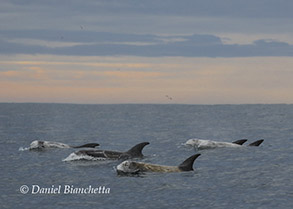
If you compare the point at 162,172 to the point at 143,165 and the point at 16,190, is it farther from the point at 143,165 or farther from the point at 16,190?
the point at 16,190

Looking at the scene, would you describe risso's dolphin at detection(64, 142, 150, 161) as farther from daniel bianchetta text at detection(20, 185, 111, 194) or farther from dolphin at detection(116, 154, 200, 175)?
daniel bianchetta text at detection(20, 185, 111, 194)

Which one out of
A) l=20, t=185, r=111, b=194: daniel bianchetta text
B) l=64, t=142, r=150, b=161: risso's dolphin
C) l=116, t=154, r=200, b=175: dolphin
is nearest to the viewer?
l=20, t=185, r=111, b=194: daniel bianchetta text

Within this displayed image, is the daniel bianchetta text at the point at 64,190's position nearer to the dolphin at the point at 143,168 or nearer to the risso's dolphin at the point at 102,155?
the dolphin at the point at 143,168

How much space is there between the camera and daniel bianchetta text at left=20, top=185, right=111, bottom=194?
2988 centimetres

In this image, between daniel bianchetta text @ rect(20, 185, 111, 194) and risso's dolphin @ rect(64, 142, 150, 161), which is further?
risso's dolphin @ rect(64, 142, 150, 161)

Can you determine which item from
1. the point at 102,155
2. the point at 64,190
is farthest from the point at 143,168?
the point at 102,155

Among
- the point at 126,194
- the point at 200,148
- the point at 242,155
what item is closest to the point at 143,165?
the point at 126,194

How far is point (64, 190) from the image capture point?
30.4 m

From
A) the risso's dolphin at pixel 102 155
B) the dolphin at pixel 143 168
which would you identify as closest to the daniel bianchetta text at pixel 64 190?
the dolphin at pixel 143 168

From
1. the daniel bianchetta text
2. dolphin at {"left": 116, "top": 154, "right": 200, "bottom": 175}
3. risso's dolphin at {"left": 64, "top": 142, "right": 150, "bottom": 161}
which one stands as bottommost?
the daniel bianchetta text

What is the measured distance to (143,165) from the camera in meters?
35.4

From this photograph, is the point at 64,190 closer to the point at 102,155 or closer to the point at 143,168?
the point at 143,168

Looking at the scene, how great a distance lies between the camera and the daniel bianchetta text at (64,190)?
98.0 feet

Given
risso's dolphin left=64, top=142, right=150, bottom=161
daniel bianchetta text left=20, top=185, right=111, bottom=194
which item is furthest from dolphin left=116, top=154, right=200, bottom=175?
risso's dolphin left=64, top=142, right=150, bottom=161
